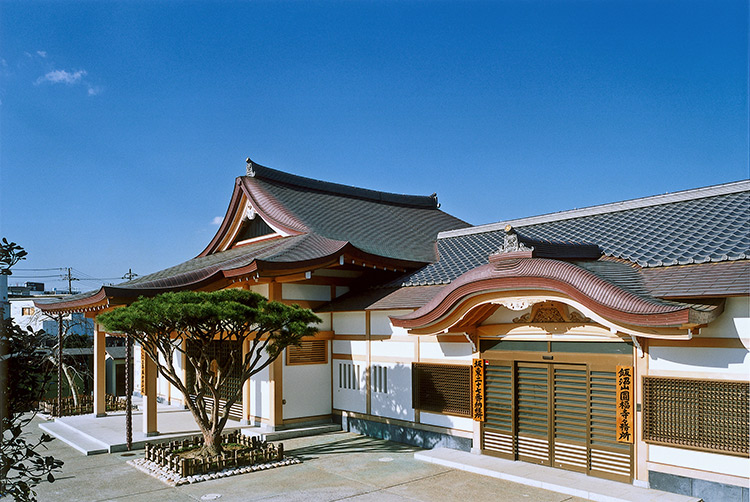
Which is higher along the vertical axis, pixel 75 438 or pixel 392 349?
pixel 392 349

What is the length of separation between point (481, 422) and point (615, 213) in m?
5.62

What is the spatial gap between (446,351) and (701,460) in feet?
16.4

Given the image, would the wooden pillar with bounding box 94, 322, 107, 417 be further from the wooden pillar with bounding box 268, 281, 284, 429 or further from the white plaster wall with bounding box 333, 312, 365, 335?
the white plaster wall with bounding box 333, 312, 365, 335

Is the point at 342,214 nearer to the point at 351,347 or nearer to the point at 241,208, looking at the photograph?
the point at 241,208

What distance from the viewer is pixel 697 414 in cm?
824

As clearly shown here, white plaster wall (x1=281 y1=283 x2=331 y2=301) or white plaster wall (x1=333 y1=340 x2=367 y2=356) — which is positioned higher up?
white plaster wall (x1=281 y1=283 x2=331 y2=301)

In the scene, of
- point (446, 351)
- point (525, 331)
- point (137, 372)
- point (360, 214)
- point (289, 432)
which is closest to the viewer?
point (525, 331)

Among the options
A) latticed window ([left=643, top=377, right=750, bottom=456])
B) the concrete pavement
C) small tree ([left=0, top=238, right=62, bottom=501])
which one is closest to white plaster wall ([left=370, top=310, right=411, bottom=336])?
the concrete pavement

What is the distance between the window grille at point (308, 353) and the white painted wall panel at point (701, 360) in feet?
26.0

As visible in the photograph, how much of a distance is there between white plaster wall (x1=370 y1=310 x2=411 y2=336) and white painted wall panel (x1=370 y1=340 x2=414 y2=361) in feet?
0.69

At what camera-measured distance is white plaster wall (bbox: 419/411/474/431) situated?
37.7 ft

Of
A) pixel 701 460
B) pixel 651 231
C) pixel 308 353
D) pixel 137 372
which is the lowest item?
pixel 137 372

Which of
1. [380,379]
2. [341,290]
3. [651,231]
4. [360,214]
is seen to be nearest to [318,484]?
[380,379]

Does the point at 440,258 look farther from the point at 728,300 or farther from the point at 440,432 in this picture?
the point at 728,300
